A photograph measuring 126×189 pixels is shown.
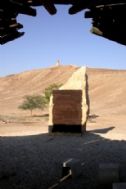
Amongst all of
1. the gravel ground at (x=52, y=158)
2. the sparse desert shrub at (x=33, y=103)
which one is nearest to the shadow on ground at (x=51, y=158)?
the gravel ground at (x=52, y=158)

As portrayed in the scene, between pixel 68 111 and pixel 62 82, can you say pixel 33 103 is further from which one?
pixel 62 82

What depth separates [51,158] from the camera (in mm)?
15273

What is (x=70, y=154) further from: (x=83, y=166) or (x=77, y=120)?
(x=77, y=120)

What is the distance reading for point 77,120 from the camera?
2311 cm

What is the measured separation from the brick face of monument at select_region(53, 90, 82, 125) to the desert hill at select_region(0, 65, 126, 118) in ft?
85.1

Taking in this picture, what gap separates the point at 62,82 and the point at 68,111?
57.5 m

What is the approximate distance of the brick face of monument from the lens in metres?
23.2

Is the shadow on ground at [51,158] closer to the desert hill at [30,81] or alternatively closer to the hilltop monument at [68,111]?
the hilltop monument at [68,111]

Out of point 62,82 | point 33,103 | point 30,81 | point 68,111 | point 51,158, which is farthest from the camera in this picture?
point 30,81

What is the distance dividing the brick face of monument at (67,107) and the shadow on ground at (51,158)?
102 cm

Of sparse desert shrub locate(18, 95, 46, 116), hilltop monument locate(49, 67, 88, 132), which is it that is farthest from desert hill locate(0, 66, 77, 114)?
hilltop monument locate(49, 67, 88, 132)

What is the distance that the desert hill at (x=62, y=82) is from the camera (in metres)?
58.5

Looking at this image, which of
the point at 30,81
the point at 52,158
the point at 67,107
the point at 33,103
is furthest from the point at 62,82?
the point at 52,158

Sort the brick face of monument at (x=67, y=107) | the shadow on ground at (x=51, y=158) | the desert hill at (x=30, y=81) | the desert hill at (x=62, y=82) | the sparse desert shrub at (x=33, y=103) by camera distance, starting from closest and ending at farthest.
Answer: the shadow on ground at (x=51, y=158), the brick face of monument at (x=67, y=107), the sparse desert shrub at (x=33, y=103), the desert hill at (x=62, y=82), the desert hill at (x=30, y=81)
